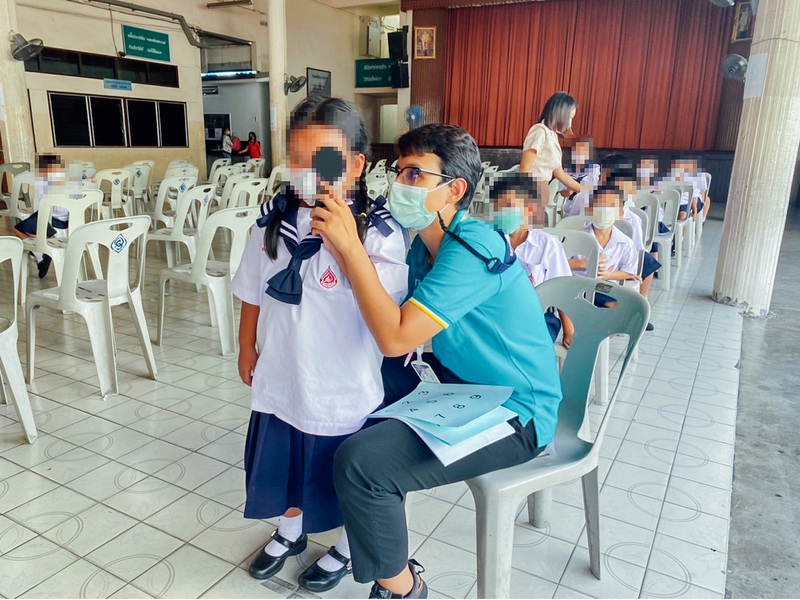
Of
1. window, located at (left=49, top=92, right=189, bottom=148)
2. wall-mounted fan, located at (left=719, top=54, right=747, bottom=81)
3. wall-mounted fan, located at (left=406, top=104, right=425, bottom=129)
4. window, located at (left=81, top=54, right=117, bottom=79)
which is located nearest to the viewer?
wall-mounted fan, located at (left=719, top=54, right=747, bottom=81)

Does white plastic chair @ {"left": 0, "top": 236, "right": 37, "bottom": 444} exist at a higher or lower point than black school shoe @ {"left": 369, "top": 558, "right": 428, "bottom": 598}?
higher

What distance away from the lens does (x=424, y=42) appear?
12195 mm

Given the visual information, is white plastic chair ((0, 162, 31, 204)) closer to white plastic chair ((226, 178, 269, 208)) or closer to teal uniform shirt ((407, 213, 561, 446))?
white plastic chair ((226, 178, 269, 208))

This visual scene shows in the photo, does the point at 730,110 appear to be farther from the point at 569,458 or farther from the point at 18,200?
the point at 569,458

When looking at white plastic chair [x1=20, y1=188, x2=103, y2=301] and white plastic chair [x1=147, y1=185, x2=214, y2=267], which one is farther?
white plastic chair [x1=147, y1=185, x2=214, y2=267]

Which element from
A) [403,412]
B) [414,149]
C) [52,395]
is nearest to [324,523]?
[403,412]

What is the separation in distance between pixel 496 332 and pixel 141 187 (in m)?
6.69

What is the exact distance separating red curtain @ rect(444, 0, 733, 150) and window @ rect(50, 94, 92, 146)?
7141mm

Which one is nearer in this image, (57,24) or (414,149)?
(414,149)

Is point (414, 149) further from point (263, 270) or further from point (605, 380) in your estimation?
point (605, 380)

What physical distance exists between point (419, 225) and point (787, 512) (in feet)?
5.38

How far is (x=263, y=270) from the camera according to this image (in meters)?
1.42

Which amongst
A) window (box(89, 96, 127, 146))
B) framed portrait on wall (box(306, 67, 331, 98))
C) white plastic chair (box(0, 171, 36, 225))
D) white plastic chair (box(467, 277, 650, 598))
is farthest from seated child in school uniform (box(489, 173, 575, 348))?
framed portrait on wall (box(306, 67, 331, 98))

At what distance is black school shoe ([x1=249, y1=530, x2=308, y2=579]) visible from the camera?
1569 mm
